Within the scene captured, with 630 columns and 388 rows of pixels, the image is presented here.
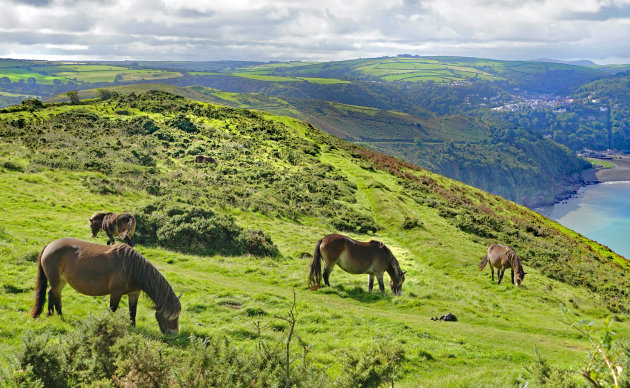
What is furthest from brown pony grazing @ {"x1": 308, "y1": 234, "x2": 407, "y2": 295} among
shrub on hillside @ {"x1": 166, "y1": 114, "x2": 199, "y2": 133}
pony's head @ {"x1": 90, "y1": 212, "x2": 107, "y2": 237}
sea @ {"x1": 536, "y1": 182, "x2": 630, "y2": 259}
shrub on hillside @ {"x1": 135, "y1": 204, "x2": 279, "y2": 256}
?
sea @ {"x1": 536, "y1": 182, "x2": 630, "y2": 259}

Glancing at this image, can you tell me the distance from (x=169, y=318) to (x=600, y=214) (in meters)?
186

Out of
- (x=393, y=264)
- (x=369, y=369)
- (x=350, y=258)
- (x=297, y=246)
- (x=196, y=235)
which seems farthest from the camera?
(x=297, y=246)

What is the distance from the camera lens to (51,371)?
6.39 m

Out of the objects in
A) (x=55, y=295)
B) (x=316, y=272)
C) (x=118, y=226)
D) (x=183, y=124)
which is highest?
(x=183, y=124)

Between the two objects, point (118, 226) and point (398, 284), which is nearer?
point (398, 284)

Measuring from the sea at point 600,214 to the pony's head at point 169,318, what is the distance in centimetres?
13760

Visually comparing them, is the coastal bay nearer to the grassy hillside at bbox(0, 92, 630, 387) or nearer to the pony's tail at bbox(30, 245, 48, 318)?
the grassy hillside at bbox(0, 92, 630, 387)

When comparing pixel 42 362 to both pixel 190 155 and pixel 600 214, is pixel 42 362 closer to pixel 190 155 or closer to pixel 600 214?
pixel 190 155

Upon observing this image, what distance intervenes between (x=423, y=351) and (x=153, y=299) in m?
7.91

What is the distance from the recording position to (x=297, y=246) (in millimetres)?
24281

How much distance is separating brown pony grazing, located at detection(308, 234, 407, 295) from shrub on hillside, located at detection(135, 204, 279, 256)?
5.71 meters

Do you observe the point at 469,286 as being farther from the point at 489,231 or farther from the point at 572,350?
the point at 489,231

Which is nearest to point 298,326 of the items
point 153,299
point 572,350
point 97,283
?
point 153,299

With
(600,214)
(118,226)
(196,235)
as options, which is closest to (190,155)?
(196,235)
